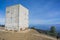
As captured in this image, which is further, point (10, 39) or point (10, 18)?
point (10, 18)

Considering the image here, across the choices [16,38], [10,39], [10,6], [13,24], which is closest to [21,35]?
[16,38]

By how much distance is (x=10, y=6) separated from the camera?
12.6m

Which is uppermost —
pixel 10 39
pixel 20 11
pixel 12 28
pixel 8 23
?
pixel 20 11

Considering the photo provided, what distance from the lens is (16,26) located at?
1157cm

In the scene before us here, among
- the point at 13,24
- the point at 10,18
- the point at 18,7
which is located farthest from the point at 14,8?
the point at 13,24

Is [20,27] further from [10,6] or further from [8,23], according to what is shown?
[10,6]

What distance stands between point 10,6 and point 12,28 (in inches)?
146

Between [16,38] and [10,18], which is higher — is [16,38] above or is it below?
below

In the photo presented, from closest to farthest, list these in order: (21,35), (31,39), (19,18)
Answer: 1. (31,39)
2. (21,35)
3. (19,18)

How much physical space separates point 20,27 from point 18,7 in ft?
10.2

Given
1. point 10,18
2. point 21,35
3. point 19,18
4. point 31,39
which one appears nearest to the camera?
point 31,39

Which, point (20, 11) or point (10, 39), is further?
point (20, 11)

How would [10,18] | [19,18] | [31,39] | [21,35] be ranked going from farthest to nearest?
1. [10,18]
2. [19,18]
3. [21,35]
4. [31,39]

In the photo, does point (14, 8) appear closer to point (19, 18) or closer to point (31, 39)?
point (19, 18)
